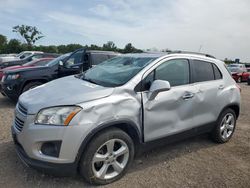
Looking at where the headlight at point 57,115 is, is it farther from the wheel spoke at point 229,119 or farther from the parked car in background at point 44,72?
the parked car in background at point 44,72

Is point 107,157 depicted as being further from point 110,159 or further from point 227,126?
point 227,126

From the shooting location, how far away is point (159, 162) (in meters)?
3.80

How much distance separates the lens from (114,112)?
3.02 metres

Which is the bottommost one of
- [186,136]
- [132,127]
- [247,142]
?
[247,142]

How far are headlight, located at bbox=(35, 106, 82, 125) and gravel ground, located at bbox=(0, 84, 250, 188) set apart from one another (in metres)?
0.86

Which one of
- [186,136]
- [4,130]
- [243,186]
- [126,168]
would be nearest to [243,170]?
[243,186]

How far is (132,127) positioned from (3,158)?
2.02m

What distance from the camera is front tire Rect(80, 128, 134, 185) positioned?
116 inches

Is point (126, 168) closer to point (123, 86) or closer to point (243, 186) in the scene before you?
point (123, 86)

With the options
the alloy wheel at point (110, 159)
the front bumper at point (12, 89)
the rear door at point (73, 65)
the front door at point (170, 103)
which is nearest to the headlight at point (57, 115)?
the alloy wheel at point (110, 159)

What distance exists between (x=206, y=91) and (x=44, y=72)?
511 cm

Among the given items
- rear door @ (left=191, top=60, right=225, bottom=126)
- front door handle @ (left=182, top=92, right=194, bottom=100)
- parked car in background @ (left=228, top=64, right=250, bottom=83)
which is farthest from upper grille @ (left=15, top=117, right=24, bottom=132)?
parked car in background @ (left=228, top=64, right=250, bottom=83)

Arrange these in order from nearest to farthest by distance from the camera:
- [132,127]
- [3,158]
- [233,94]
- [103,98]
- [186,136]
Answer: [103,98], [132,127], [3,158], [186,136], [233,94]

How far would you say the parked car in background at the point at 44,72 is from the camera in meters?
6.98
